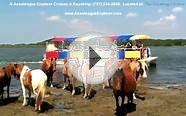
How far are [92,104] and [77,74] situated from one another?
360cm

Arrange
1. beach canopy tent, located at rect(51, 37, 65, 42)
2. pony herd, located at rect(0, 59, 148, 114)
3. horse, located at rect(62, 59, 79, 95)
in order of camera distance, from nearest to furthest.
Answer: pony herd, located at rect(0, 59, 148, 114) < horse, located at rect(62, 59, 79, 95) < beach canopy tent, located at rect(51, 37, 65, 42)

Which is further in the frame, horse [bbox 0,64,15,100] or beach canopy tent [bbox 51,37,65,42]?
beach canopy tent [bbox 51,37,65,42]

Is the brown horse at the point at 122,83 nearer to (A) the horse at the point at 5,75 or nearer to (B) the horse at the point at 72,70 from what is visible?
(A) the horse at the point at 5,75

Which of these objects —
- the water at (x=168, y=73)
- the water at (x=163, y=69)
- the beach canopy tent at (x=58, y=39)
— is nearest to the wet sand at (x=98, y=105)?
the water at (x=163, y=69)

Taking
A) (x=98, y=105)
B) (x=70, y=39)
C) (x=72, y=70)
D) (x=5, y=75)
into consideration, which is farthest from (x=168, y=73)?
(x=5, y=75)

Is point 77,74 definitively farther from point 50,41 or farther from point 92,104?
point 50,41

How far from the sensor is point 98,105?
49.1 feet

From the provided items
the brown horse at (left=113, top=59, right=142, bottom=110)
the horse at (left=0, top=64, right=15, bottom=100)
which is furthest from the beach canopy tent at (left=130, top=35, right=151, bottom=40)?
the brown horse at (left=113, top=59, right=142, bottom=110)

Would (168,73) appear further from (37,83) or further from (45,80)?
(37,83)

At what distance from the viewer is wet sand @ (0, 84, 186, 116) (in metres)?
13.6

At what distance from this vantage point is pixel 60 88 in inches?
800

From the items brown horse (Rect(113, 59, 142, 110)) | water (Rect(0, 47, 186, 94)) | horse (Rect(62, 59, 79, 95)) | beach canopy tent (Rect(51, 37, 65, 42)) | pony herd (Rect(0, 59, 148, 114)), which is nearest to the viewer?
brown horse (Rect(113, 59, 142, 110))

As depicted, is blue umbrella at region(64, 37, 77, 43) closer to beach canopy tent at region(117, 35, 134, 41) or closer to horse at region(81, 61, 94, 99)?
beach canopy tent at region(117, 35, 134, 41)

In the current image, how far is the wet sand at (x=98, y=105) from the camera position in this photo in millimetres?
13635
